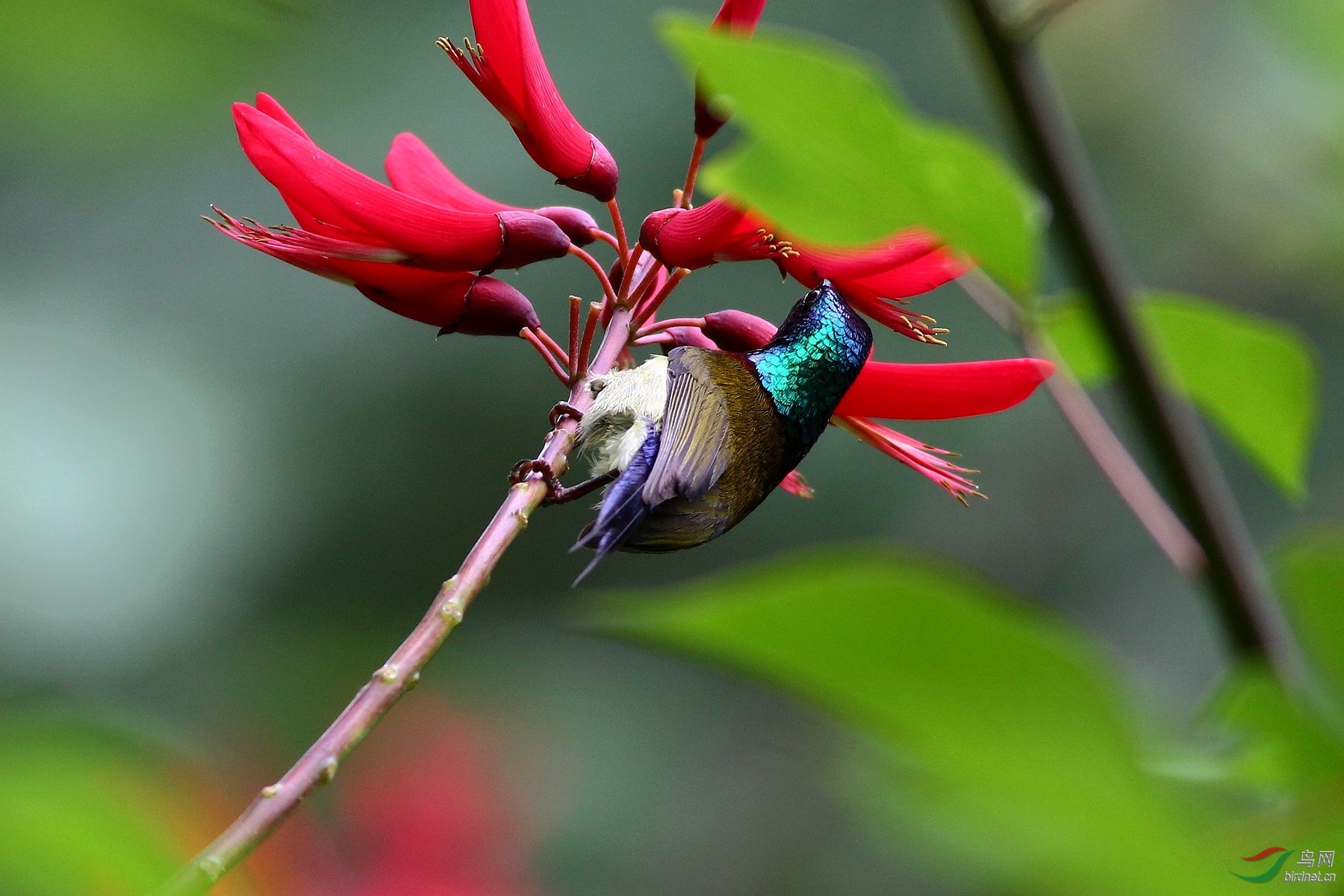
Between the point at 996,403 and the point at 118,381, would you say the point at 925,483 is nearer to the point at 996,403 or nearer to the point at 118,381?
the point at 118,381

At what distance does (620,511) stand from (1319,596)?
0.83 m

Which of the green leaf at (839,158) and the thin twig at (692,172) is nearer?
the green leaf at (839,158)

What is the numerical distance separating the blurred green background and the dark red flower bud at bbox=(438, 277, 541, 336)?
4.65 feet

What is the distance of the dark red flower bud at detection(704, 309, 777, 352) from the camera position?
1.11 meters

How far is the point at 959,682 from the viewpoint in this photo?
0.98 ft

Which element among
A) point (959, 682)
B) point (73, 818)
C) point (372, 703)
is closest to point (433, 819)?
point (372, 703)

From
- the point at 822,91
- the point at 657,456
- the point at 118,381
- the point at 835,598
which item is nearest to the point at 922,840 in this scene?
the point at 835,598

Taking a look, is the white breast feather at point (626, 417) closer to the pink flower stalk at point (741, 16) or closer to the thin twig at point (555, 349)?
the thin twig at point (555, 349)

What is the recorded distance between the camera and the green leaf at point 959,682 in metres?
0.29

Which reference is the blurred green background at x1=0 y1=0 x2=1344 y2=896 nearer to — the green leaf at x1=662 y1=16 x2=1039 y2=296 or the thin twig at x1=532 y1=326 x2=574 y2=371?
the thin twig at x1=532 y1=326 x2=574 y2=371

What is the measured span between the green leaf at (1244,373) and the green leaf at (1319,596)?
0.46 feet

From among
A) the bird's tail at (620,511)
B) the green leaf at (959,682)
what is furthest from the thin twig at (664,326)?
the green leaf at (959,682)

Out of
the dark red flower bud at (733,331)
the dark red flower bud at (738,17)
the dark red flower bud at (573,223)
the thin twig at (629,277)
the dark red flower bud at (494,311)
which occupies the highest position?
the dark red flower bud at (738,17)

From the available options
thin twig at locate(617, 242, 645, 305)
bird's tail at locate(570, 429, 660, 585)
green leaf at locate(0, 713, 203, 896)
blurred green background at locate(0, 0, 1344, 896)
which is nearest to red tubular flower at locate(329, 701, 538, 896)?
blurred green background at locate(0, 0, 1344, 896)
